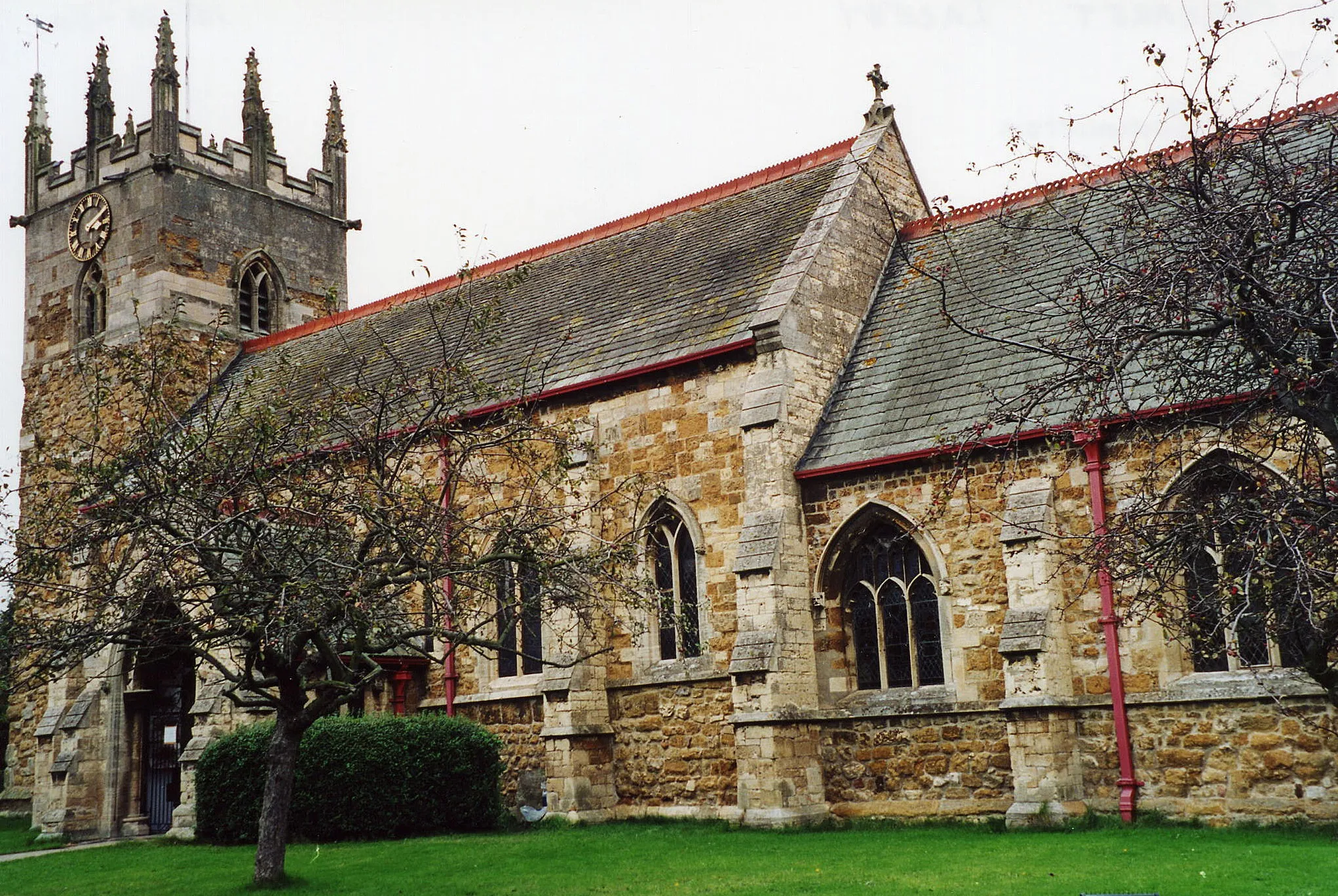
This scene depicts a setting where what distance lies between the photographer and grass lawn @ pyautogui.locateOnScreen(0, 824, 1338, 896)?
1099cm

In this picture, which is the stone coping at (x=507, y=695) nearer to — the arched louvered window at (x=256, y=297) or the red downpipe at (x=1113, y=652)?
the red downpipe at (x=1113, y=652)

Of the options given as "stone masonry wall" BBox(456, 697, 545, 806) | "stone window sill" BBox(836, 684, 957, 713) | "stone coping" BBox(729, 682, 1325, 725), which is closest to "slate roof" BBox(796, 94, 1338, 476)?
"stone window sill" BBox(836, 684, 957, 713)

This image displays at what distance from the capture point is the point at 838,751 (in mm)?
16484

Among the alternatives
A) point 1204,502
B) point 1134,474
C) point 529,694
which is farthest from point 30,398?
point 1204,502

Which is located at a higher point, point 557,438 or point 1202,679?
point 557,438

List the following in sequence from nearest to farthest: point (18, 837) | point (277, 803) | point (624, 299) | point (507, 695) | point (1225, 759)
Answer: point (277, 803) → point (1225, 759) → point (507, 695) → point (624, 299) → point (18, 837)

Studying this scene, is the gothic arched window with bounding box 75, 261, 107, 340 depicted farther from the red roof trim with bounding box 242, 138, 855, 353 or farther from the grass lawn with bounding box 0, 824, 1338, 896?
the grass lawn with bounding box 0, 824, 1338, 896

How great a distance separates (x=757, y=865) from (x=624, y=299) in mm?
10658

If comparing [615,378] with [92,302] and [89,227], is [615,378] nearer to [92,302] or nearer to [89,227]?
[92,302]

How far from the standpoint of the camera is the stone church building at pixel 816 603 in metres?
14.3

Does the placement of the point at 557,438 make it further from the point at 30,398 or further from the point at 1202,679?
the point at 30,398

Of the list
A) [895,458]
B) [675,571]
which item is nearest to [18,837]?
[675,571]

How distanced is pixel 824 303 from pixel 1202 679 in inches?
284

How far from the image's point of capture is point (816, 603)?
16.9 metres
